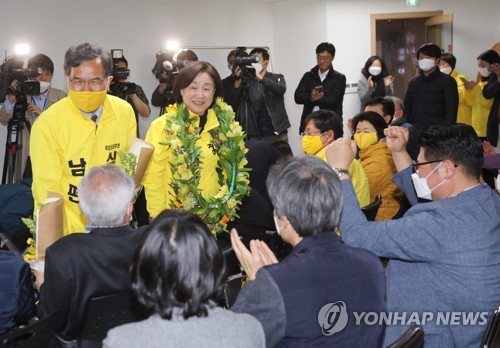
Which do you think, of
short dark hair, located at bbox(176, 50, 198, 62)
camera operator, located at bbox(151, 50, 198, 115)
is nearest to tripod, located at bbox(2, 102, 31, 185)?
camera operator, located at bbox(151, 50, 198, 115)

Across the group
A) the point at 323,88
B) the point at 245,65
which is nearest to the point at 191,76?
the point at 245,65

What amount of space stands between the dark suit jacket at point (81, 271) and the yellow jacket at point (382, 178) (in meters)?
2.04

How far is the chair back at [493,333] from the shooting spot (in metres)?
2.03

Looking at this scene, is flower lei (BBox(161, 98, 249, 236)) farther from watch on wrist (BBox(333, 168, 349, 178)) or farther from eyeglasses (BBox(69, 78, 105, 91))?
watch on wrist (BBox(333, 168, 349, 178))

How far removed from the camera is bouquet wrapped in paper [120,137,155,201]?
10.0 feet

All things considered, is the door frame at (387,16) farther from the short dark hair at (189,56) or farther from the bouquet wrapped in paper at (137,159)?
the bouquet wrapped in paper at (137,159)

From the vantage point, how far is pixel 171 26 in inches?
360

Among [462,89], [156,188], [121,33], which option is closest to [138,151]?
[156,188]


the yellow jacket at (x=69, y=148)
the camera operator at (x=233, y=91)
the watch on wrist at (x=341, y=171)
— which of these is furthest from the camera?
the camera operator at (x=233, y=91)

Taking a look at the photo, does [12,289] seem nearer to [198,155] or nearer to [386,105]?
[198,155]

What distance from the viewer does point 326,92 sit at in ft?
24.4

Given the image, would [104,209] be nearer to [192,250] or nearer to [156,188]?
[192,250]

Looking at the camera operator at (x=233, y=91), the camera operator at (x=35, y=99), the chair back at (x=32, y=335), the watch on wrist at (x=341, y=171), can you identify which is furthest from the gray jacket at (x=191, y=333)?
A: the camera operator at (x=233, y=91)

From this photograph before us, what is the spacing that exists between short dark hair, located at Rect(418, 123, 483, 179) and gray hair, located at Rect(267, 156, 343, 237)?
1.99ft
